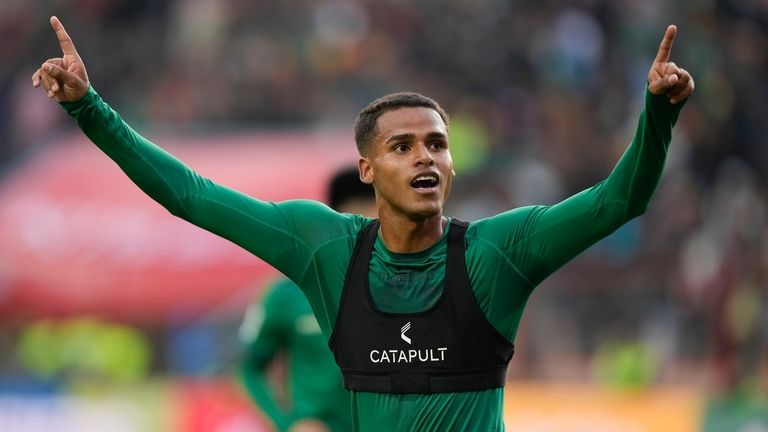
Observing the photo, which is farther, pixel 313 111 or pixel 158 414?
pixel 313 111

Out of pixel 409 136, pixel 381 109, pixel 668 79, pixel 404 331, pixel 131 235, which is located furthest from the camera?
pixel 131 235

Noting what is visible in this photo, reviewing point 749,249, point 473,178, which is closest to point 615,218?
point 749,249

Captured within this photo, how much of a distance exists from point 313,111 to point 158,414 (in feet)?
21.1

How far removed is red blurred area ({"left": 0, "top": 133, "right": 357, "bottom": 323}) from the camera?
48.6ft

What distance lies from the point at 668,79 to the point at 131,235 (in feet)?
38.8

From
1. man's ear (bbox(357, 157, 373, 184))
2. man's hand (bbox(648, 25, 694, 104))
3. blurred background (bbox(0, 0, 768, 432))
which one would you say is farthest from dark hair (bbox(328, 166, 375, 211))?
blurred background (bbox(0, 0, 768, 432))

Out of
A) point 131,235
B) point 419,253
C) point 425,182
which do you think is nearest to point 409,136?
point 425,182

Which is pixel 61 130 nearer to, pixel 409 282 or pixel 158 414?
pixel 158 414

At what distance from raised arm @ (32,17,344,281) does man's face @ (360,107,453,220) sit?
267 mm

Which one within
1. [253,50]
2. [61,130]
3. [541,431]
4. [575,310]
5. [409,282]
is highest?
[253,50]

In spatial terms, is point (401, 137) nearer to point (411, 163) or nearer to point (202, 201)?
point (411, 163)

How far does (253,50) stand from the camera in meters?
17.1

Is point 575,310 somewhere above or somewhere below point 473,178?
below

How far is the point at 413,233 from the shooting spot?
461cm
